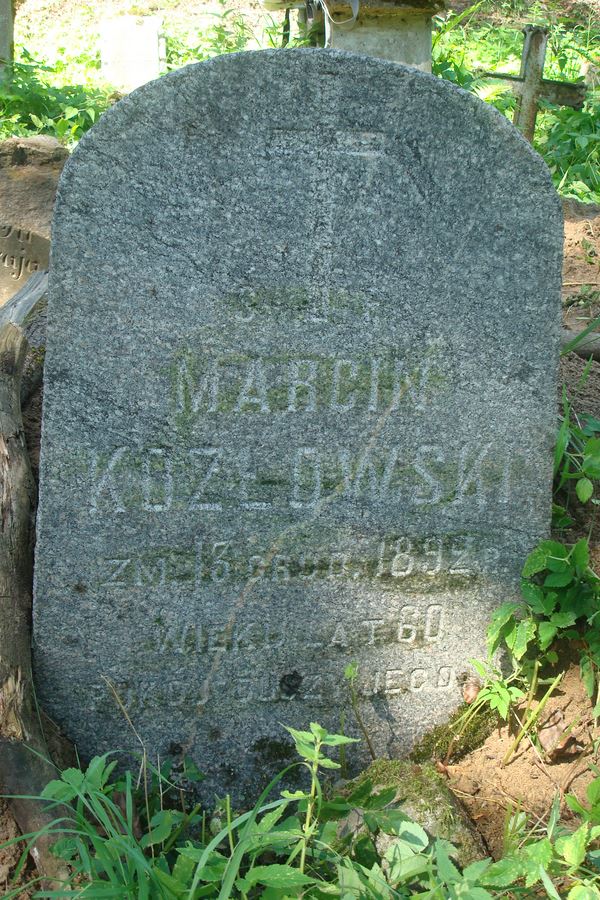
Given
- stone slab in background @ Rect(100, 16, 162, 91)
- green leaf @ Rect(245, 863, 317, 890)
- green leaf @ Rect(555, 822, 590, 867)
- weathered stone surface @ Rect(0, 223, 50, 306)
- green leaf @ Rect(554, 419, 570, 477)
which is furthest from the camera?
stone slab in background @ Rect(100, 16, 162, 91)

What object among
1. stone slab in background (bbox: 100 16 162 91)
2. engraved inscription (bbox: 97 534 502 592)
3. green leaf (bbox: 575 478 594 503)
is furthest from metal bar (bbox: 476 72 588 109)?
engraved inscription (bbox: 97 534 502 592)

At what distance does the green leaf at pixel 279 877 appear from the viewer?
4.69 ft

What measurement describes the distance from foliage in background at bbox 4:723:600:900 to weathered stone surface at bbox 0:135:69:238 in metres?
3.21

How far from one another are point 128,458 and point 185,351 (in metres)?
0.28

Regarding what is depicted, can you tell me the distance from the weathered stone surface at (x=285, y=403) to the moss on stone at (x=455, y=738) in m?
0.05

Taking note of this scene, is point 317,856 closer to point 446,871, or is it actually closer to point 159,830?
point 446,871

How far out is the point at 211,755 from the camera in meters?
2.22

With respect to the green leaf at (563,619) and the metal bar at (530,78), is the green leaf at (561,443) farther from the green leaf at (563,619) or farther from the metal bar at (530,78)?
the metal bar at (530,78)

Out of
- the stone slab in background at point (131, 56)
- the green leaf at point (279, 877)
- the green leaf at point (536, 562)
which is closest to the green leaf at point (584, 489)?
the green leaf at point (536, 562)

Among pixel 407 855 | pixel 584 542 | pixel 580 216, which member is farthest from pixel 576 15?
pixel 407 855

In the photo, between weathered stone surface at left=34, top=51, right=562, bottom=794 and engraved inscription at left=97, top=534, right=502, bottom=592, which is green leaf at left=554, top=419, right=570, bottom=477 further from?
engraved inscription at left=97, top=534, right=502, bottom=592

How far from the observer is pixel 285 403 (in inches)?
81.6

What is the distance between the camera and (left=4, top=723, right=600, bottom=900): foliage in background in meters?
1.49

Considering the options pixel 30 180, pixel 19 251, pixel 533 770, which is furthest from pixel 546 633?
pixel 30 180
